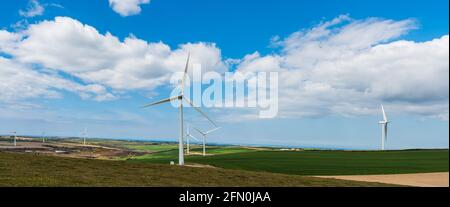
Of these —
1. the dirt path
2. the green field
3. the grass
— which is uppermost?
the grass

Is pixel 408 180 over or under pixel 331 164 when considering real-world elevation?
over

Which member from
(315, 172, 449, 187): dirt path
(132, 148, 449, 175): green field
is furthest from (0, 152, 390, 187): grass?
(132, 148, 449, 175): green field

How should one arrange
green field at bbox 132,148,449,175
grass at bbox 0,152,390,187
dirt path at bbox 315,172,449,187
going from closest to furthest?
grass at bbox 0,152,390,187 < dirt path at bbox 315,172,449,187 < green field at bbox 132,148,449,175

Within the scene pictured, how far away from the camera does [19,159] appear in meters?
31.9

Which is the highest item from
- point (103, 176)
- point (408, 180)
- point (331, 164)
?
point (103, 176)

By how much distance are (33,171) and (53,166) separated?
12.1 feet

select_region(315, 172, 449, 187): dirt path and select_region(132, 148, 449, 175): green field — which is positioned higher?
select_region(315, 172, 449, 187): dirt path

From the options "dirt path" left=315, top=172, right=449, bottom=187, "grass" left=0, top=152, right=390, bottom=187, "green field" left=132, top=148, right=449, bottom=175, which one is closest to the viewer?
"grass" left=0, top=152, right=390, bottom=187

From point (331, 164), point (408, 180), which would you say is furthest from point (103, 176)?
point (331, 164)

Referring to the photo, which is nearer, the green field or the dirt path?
the dirt path

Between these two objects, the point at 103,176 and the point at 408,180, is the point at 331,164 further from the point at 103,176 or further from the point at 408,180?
the point at 103,176

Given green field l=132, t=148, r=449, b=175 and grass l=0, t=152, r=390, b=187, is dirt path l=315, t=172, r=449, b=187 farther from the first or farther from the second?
grass l=0, t=152, r=390, b=187
